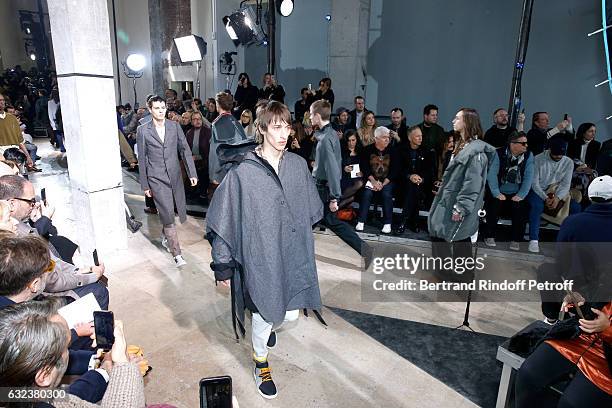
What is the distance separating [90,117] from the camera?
4.18 metres

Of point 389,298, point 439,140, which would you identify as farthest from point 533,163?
point 389,298

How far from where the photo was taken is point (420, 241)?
529 cm

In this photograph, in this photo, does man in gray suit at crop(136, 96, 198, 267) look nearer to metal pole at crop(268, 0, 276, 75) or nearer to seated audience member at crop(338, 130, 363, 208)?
seated audience member at crop(338, 130, 363, 208)

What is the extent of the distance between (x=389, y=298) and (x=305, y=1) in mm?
8698

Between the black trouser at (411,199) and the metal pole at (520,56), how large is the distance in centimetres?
253

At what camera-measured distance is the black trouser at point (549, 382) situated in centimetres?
180

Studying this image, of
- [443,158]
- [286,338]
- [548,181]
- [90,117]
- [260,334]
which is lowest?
[286,338]

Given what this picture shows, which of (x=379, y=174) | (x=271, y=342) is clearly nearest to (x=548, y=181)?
(x=379, y=174)

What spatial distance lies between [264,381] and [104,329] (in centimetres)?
116

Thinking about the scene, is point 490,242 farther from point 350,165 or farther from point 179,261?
point 179,261

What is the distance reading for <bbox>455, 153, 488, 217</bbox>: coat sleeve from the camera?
3.52m

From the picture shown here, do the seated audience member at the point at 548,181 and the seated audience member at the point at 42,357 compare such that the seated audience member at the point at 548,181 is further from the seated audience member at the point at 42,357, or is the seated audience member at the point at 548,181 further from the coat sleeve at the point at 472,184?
the seated audience member at the point at 42,357

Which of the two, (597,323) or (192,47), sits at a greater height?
(192,47)

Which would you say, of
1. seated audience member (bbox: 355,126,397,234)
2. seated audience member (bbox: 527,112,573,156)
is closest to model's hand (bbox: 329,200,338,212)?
seated audience member (bbox: 355,126,397,234)
